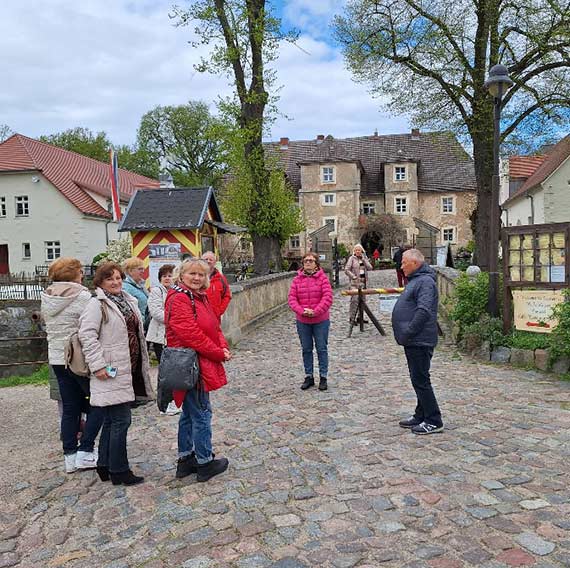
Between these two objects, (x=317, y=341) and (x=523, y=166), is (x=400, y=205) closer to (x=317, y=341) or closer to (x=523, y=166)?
(x=523, y=166)

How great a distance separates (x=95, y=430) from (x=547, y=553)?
3.70 meters

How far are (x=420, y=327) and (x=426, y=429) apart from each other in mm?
1021

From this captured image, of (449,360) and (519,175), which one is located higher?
(519,175)

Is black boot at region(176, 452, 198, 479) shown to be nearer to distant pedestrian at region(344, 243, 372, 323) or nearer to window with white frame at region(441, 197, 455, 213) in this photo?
distant pedestrian at region(344, 243, 372, 323)

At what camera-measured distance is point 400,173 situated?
48438mm

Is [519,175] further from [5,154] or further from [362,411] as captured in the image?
[362,411]

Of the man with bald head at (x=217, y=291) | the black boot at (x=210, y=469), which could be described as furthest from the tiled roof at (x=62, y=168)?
the black boot at (x=210, y=469)

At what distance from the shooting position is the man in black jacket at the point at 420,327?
18.3ft

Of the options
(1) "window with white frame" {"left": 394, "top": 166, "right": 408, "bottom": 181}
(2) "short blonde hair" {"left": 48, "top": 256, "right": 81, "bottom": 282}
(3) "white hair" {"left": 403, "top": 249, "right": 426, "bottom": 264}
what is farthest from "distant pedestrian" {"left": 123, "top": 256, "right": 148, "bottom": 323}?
(1) "window with white frame" {"left": 394, "top": 166, "right": 408, "bottom": 181}

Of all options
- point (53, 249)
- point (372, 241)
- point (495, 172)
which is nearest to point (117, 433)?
point (495, 172)

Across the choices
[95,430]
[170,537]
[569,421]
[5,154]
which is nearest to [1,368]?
[95,430]

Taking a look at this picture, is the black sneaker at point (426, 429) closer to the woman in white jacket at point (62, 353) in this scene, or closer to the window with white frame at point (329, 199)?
the woman in white jacket at point (62, 353)

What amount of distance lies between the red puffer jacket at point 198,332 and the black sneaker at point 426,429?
2.11m

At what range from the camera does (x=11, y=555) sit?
3832 mm
